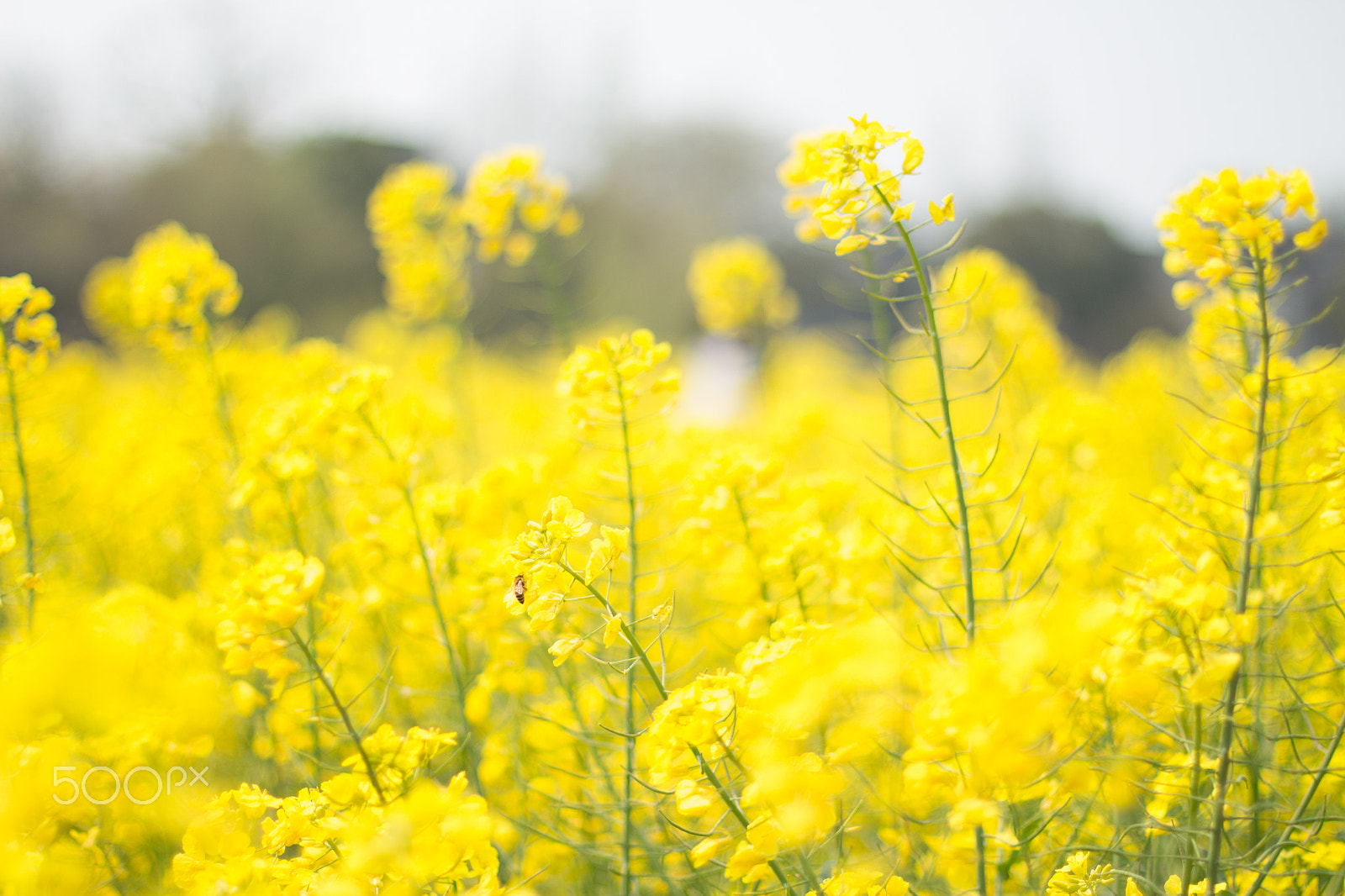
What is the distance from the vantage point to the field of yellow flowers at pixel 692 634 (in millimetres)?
966

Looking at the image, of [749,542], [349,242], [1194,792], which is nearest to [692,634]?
[749,542]

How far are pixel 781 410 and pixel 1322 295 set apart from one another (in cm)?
748

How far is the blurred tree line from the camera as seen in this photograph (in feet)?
41.5

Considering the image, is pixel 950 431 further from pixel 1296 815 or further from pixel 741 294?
pixel 741 294

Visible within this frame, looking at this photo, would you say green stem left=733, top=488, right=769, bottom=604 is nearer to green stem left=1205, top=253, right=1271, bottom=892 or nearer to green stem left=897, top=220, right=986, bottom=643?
green stem left=897, top=220, right=986, bottom=643

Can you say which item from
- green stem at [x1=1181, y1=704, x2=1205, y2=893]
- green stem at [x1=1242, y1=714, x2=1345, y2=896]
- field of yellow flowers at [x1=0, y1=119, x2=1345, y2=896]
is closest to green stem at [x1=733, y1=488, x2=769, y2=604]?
field of yellow flowers at [x1=0, y1=119, x2=1345, y2=896]

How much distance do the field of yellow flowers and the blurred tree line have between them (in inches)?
355

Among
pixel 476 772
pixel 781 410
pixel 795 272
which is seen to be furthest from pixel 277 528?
pixel 795 272

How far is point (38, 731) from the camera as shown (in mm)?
1425

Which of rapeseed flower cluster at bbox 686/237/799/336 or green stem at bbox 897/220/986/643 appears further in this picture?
rapeseed flower cluster at bbox 686/237/799/336

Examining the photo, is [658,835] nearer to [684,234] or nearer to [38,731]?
[38,731]

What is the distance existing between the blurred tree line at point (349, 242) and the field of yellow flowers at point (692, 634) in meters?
9.02

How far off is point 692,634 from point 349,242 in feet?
46.6

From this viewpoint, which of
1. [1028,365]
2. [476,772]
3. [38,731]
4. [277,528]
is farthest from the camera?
[1028,365]
